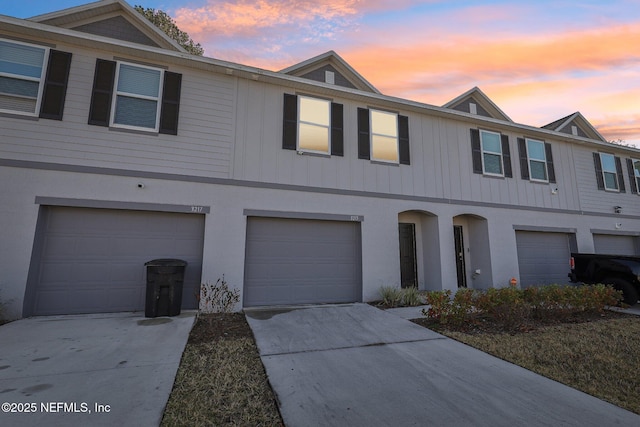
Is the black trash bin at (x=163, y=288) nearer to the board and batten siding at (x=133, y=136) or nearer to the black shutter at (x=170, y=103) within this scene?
the board and batten siding at (x=133, y=136)

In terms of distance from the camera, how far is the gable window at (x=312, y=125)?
26.2ft

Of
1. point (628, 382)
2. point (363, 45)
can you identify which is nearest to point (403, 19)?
point (363, 45)

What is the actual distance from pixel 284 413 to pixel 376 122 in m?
8.34

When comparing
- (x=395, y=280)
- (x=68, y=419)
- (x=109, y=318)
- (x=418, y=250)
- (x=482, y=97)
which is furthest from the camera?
(x=482, y=97)

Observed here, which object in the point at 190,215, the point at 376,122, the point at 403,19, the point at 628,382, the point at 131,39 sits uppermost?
the point at 403,19

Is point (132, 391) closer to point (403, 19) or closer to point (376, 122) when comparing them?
point (376, 122)

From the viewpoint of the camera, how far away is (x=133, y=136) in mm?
6703

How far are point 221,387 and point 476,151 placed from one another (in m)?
10.7

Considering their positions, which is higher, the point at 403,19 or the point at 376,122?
the point at 403,19

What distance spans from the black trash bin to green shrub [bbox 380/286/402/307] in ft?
16.5

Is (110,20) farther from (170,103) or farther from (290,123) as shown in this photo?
(290,123)

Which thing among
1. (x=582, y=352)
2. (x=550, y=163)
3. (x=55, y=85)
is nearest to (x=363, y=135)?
(x=582, y=352)

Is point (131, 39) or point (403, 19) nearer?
point (131, 39)

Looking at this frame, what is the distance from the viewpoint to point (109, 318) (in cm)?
575
